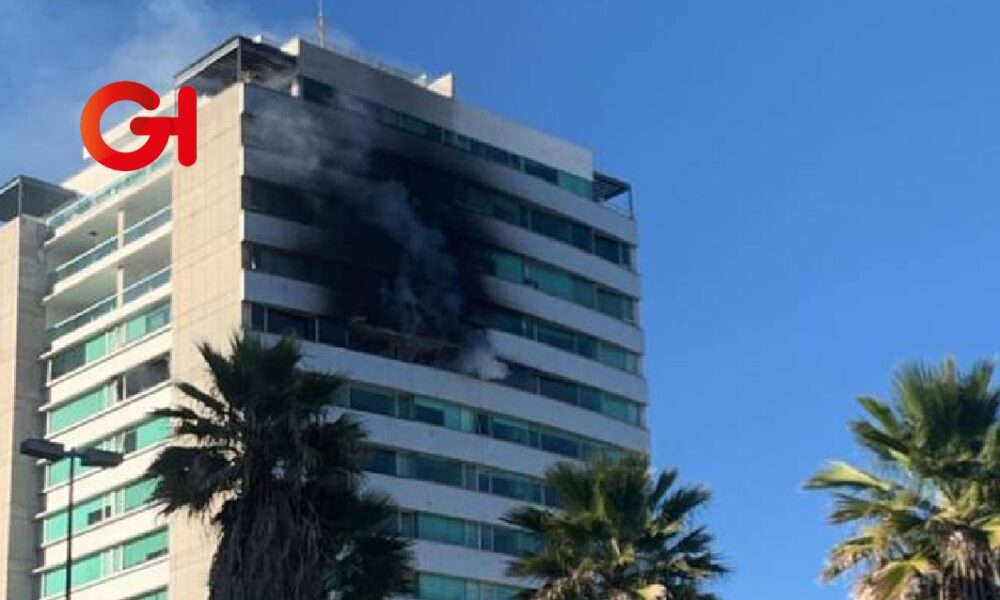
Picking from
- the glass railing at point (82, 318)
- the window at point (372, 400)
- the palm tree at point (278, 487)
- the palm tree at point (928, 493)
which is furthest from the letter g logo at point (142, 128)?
the palm tree at point (928, 493)

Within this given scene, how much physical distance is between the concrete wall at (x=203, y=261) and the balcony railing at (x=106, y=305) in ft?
8.40

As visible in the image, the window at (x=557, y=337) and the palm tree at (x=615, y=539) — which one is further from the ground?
the window at (x=557, y=337)

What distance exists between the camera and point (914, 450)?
35094 mm

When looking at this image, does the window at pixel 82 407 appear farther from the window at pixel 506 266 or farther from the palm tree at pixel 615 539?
the palm tree at pixel 615 539

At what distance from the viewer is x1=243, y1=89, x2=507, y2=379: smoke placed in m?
78.4

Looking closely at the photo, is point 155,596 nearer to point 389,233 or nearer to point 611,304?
point 389,233

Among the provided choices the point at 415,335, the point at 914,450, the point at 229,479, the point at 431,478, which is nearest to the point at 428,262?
the point at 415,335

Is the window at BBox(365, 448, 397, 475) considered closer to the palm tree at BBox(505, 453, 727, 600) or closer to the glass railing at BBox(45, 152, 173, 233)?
the glass railing at BBox(45, 152, 173, 233)

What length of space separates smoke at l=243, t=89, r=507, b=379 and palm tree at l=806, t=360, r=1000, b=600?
1751 inches

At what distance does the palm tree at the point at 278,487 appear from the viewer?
132 ft

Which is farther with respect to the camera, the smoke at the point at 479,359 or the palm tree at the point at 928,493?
the smoke at the point at 479,359

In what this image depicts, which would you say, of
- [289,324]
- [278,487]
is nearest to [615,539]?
[278,487]

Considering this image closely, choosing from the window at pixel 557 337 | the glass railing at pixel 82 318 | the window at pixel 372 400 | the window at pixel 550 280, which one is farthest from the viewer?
the window at pixel 550 280

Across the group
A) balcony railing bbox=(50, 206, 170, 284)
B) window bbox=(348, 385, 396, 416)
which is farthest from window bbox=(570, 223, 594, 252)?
balcony railing bbox=(50, 206, 170, 284)
